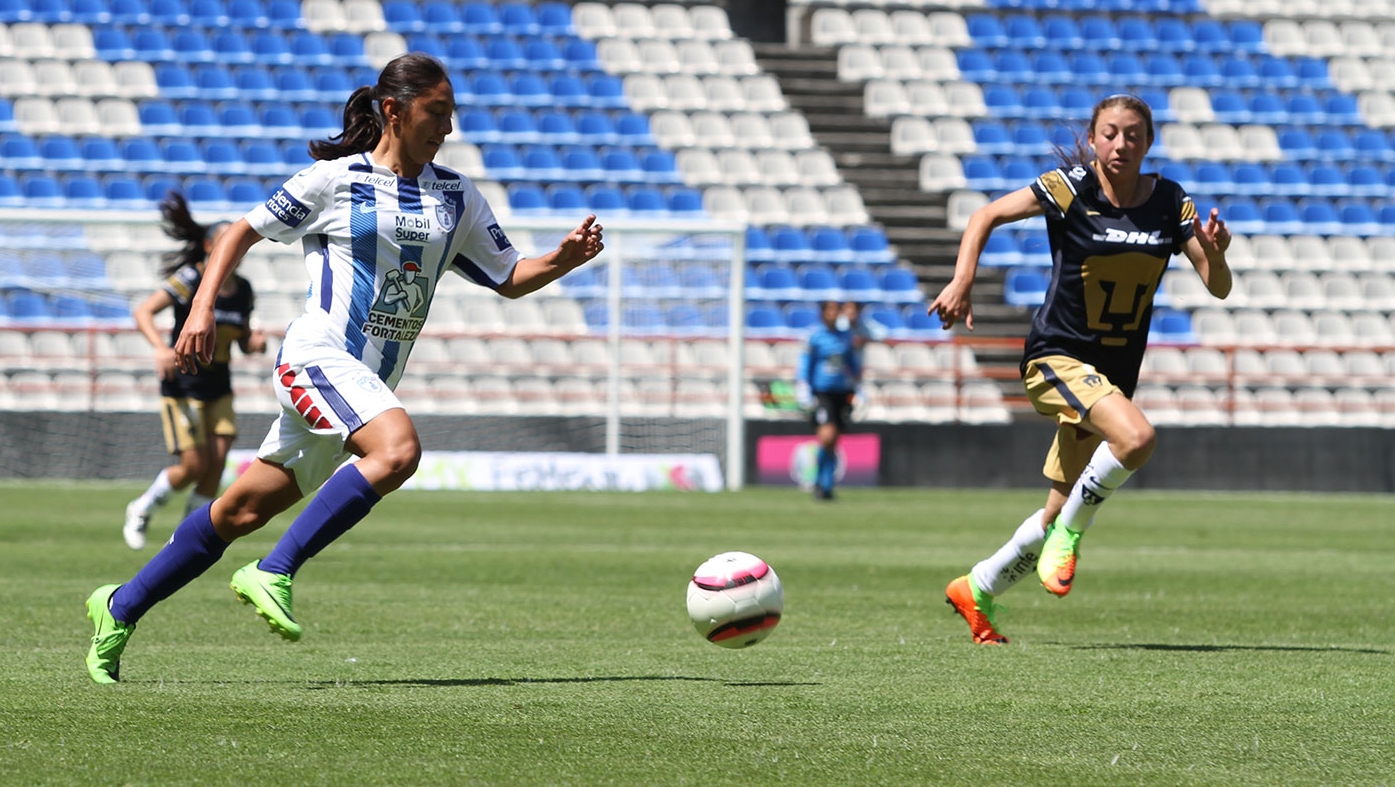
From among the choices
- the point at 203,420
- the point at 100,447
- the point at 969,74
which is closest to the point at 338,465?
the point at 203,420

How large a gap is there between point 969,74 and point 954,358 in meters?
6.85

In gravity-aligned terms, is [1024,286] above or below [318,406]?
below

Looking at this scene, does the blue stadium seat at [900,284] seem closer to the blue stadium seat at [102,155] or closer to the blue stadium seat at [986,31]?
the blue stadium seat at [986,31]

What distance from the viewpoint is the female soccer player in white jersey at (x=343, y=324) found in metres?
5.48

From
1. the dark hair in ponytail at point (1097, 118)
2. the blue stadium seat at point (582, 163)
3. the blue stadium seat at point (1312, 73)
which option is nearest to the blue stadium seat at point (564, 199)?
the blue stadium seat at point (582, 163)

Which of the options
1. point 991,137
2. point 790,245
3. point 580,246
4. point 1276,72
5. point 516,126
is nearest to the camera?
point 580,246

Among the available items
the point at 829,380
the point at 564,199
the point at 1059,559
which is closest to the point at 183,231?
the point at 1059,559

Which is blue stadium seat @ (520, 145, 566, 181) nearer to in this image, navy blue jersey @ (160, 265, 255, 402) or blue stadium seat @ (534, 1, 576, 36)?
blue stadium seat @ (534, 1, 576, 36)

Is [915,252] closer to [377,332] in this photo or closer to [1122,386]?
[1122,386]

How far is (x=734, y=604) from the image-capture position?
621 cm

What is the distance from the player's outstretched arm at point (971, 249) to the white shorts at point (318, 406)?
204 centimetres

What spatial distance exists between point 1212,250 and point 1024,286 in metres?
18.9

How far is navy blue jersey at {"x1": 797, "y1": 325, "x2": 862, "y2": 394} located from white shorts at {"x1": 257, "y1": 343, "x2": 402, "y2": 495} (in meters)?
13.9

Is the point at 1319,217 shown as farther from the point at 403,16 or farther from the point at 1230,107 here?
the point at 403,16
